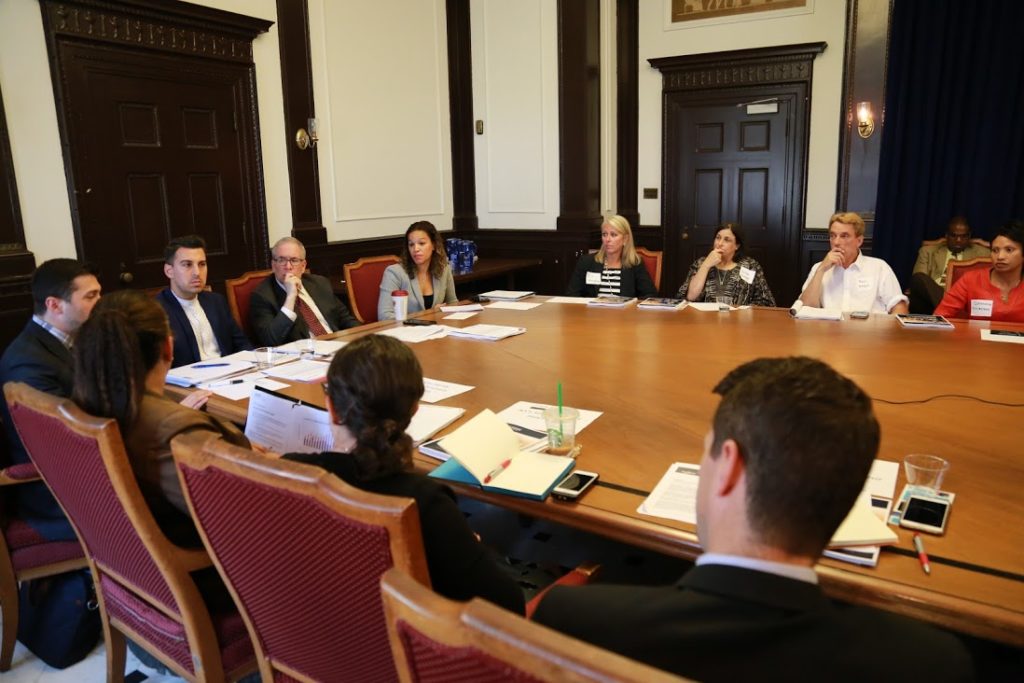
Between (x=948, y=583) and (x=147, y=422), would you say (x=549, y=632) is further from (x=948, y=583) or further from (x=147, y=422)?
(x=147, y=422)

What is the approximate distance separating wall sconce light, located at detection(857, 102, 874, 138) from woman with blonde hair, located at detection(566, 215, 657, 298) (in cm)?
303

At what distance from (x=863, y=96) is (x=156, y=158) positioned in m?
5.44

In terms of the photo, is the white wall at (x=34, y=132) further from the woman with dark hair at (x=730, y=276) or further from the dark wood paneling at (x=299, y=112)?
the woman with dark hair at (x=730, y=276)

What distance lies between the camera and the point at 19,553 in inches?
82.3

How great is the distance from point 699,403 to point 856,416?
1336 mm

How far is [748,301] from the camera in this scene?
4156 millimetres

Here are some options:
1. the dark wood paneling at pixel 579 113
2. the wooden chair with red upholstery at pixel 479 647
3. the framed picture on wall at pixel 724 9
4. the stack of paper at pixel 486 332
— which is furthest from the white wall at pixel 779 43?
the wooden chair with red upholstery at pixel 479 647

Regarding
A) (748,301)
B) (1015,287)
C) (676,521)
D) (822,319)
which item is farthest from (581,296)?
(676,521)

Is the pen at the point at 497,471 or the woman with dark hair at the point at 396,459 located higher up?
the woman with dark hair at the point at 396,459

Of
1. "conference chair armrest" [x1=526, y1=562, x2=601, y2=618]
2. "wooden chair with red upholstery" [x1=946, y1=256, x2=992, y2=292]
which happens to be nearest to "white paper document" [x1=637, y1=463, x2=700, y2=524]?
"conference chair armrest" [x1=526, y1=562, x2=601, y2=618]

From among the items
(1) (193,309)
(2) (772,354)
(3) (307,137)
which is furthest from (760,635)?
(3) (307,137)

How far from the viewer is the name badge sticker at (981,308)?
342cm

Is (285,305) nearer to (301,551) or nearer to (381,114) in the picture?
(301,551)

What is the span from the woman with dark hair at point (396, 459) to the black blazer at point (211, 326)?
192 centimetres
